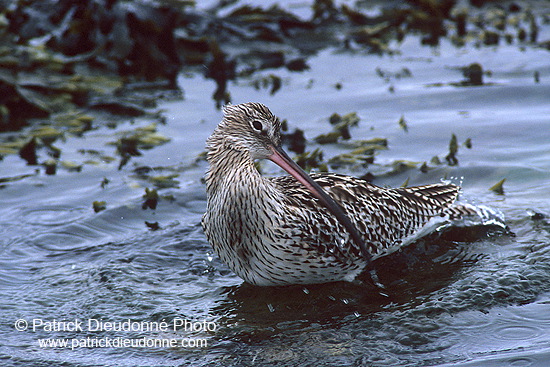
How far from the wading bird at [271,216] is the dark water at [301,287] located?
11.8 inches

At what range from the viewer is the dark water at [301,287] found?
5.17 meters

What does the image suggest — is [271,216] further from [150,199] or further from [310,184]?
[150,199]

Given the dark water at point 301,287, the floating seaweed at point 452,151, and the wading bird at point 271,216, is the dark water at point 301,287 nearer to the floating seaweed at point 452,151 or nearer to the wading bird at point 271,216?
the floating seaweed at point 452,151

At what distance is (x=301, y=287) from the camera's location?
240 inches

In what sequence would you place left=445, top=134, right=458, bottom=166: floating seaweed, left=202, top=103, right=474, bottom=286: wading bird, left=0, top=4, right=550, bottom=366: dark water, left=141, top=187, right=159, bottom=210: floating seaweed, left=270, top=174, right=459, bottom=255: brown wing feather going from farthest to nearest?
1. left=445, top=134, right=458, bottom=166: floating seaweed
2. left=141, top=187, right=159, bottom=210: floating seaweed
3. left=270, top=174, right=459, bottom=255: brown wing feather
4. left=202, top=103, right=474, bottom=286: wading bird
5. left=0, top=4, right=550, bottom=366: dark water

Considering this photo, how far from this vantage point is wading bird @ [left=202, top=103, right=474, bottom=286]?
18.4 ft

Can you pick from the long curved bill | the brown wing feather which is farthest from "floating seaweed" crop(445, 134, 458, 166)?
the long curved bill

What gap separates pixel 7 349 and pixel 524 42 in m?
8.51

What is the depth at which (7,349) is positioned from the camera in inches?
204

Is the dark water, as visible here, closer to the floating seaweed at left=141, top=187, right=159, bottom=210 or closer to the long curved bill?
the floating seaweed at left=141, top=187, right=159, bottom=210

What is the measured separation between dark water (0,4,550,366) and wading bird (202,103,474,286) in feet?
0.99

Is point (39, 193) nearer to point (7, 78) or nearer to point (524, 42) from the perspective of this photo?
point (7, 78)

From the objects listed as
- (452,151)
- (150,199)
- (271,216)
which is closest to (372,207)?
(271,216)

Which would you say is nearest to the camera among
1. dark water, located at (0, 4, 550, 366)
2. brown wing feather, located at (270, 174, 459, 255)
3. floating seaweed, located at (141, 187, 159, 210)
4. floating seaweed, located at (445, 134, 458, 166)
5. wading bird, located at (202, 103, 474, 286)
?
dark water, located at (0, 4, 550, 366)
